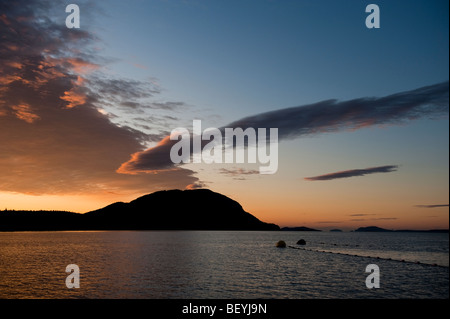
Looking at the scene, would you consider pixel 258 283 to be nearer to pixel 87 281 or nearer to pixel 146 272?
pixel 146 272

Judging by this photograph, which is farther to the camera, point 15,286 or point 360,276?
point 360,276
